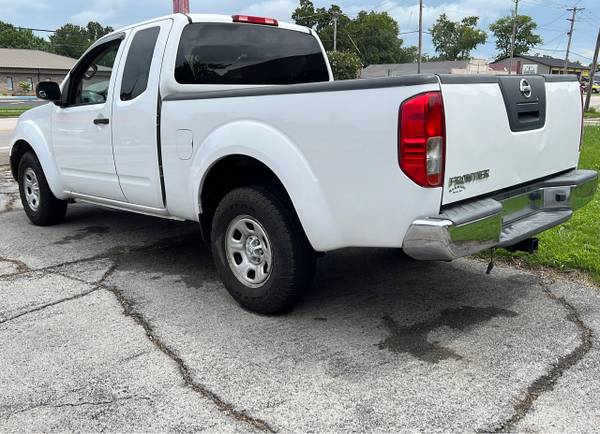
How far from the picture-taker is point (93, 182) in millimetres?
5270

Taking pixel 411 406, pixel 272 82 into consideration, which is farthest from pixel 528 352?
pixel 272 82

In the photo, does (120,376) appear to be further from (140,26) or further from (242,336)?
(140,26)

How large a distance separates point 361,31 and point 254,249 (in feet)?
294

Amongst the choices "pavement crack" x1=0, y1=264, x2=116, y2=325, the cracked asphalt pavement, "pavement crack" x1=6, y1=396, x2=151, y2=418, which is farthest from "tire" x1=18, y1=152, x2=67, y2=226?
"pavement crack" x1=6, y1=396, x2=151, y2=418

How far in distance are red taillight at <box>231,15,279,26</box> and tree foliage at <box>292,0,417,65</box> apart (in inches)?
2947

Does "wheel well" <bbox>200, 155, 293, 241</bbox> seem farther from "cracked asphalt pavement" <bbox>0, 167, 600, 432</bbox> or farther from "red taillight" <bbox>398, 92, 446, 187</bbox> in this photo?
"red taillight" <bbox>398, 92, 446, 187</bbox>

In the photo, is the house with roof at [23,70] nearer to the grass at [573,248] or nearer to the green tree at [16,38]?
the green tree at [16,38]

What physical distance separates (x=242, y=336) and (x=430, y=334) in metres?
1.14

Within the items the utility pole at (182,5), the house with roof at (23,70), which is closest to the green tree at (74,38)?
the house with roof at (23,70)

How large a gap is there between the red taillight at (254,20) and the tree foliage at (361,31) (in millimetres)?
74860

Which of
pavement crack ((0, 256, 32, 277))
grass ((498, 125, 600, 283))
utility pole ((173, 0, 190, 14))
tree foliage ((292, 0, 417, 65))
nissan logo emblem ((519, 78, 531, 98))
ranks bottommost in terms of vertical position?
pavement crack ((0, 256, 32, 277))

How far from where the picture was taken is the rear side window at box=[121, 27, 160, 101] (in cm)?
457

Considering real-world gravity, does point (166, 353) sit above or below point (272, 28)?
below

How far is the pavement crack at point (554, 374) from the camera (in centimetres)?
265
